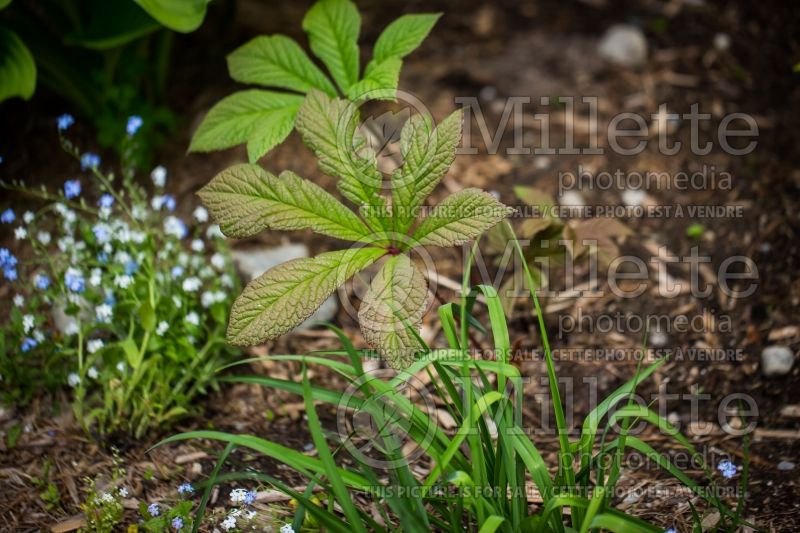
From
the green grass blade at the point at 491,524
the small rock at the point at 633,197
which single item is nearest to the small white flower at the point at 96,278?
the green grass blade at the point at 491,524

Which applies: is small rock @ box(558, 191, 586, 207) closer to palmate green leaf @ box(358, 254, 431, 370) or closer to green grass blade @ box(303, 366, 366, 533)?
palmate green leaf @ box(358, 254, 431, 370)

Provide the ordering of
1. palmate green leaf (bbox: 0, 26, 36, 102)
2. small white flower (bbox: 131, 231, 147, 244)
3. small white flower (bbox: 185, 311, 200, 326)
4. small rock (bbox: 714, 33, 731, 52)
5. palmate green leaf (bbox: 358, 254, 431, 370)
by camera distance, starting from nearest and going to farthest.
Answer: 1. palmate green leaf (bbox: 358, 254, 431, 370)
2. small white flower (bbox: 185, 311, 200, 326)
3. small white flower (bbox: 131, 231, 147, 244)
4. palmate green leaf (bbox: 0, 26, 36, 102)
5. small rock (bbox: 714, 33, 731, 52)

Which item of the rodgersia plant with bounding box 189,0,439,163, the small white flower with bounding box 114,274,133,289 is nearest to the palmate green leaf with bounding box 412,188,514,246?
the rodgersia plant with bounding box 189,0,439,163

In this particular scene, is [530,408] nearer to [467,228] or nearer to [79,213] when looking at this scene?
[467,228]

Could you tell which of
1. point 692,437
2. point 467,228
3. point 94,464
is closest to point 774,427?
point 692,437

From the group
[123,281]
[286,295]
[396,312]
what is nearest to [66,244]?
[123,281]

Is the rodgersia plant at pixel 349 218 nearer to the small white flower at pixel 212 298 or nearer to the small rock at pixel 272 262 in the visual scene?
the small white flower at pixel 212 298

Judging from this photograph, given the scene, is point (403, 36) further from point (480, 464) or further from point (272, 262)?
point (480, 464)
